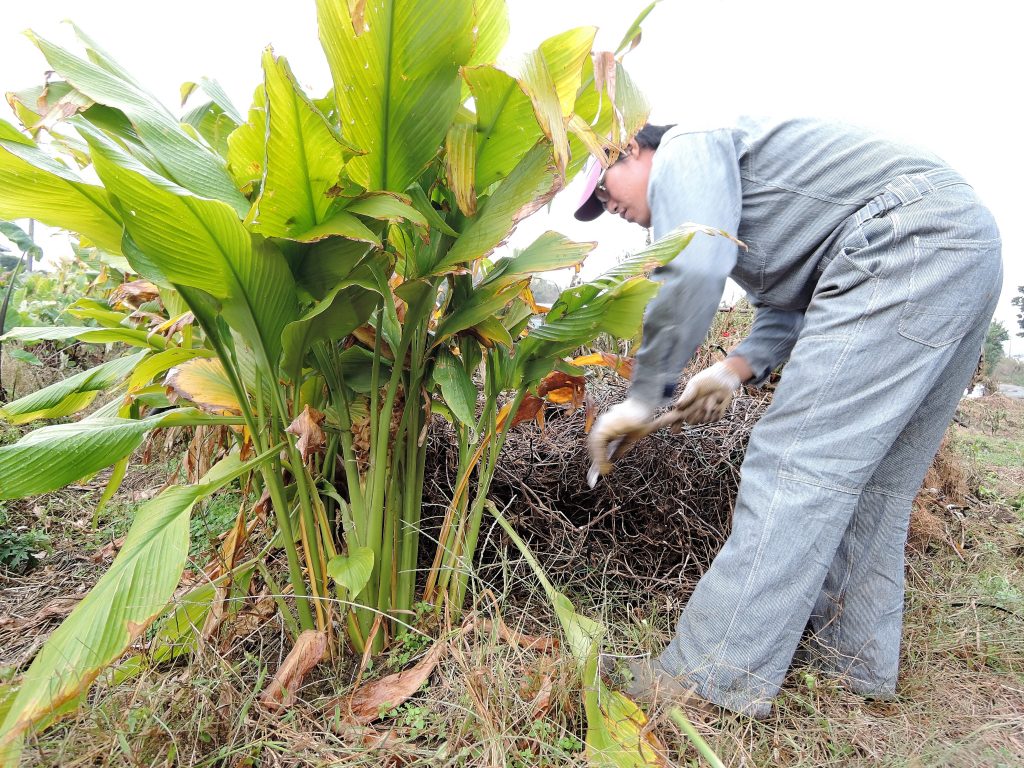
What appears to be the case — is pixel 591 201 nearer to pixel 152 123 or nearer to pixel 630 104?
pixel 630 104

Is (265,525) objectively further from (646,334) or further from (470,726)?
(646,334)

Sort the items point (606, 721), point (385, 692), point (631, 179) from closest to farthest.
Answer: point (606, 721)
point (385, 692)
point (631, 179)

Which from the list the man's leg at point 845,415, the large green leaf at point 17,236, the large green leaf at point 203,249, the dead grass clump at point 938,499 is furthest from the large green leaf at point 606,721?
the large green leaf at point 17,236

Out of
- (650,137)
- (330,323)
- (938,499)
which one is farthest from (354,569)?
(938,499)

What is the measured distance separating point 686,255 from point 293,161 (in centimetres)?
69

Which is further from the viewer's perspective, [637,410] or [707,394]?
[707,394]

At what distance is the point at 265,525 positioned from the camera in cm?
161

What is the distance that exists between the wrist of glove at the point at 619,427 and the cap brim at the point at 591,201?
52cm

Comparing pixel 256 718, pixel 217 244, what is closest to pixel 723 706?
pixel 256 718

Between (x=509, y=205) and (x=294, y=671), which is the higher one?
(x=509, y=205)

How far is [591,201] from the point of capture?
1511 mm

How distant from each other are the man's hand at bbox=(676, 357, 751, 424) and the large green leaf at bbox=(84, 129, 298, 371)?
89cm

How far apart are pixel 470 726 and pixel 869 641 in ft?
3.09

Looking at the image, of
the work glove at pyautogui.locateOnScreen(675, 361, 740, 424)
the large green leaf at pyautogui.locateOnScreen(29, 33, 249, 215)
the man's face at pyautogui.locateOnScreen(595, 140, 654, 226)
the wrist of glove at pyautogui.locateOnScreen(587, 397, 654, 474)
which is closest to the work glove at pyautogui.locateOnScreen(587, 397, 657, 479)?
the wrist of glove at pyautogui.locateOnScreen(587, 397, 654, 474)
